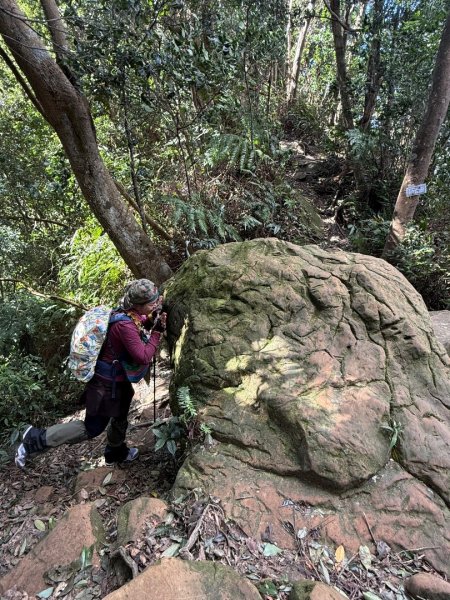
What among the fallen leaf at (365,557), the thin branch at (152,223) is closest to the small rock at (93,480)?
the fallen leaf at (365,557)

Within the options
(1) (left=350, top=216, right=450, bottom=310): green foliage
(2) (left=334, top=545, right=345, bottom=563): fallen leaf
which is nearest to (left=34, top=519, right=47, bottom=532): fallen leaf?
(2) (left=334, top=545, right=345, bottom=563): fallen leaf

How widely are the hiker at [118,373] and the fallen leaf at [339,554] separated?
200 cm

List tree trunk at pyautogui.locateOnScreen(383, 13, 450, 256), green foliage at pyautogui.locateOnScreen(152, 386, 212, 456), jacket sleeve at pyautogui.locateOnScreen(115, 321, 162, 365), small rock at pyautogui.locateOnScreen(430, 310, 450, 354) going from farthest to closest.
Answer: tree trunk at pyautogui.locateOnScreen(383, 13, 450, 256) < small rock at pyautogui.locateOnScreen(430, 310, 450, 354) < jacket sleeve at pyautogui.locateOnScreen(115, 321, 162, 365) < green foliage at pyautogui.locateOnScreen(152, 386, 212, 456)

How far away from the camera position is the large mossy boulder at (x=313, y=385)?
278 centimetres

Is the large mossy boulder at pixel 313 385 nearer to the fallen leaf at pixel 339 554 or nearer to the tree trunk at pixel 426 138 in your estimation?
the fallen leaf at pixel 339 554

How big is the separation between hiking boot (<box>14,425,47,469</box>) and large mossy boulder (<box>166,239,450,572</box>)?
1.48 m

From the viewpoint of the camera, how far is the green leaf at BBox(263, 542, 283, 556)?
2.49m

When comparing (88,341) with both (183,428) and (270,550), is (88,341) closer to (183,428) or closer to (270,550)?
(183,428)

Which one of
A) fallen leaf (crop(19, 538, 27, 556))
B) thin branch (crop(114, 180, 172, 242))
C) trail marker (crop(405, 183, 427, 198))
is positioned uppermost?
trail marker (crop(405, 183, 427, 198))

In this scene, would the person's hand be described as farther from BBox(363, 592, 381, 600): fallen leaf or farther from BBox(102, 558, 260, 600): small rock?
BBox(363, 592, 381, 600): fallen leaf

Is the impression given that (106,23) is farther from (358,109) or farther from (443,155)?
(358,109)

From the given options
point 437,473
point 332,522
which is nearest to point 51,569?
point 332,522

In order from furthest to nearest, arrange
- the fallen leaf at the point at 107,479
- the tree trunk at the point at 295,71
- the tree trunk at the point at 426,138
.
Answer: the tree trunk at the point at 295,71
the tree trunk at the point at 426,138
the fallen leaf at the point at 107,479

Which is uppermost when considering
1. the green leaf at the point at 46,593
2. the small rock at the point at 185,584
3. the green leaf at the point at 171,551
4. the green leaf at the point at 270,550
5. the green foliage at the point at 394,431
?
the green foliage at the point at 394,431
